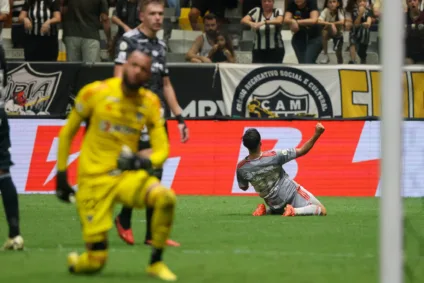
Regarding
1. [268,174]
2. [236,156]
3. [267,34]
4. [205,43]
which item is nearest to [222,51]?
[205,43]

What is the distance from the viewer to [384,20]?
22.5ft

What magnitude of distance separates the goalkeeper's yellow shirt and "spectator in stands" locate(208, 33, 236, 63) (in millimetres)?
11136

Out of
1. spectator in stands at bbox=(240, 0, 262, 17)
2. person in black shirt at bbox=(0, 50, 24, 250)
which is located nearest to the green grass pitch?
person in black shirt at bbox=(0, 50, 24, 250)

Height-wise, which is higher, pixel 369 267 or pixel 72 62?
pixel 72 62

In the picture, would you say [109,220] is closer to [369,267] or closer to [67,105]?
[369,267]

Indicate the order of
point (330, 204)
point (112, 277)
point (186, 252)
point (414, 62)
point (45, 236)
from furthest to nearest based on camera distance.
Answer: point (414, 62)
point (330, 204)
point (45, 236)
point (186, 252)
point (112, 277)

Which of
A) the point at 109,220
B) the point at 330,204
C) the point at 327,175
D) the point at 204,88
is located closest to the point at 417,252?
the point at 109,220

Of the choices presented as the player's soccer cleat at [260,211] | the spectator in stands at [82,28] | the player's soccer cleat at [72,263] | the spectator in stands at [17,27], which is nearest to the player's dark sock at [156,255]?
the player's soccer cleat at [72,263]

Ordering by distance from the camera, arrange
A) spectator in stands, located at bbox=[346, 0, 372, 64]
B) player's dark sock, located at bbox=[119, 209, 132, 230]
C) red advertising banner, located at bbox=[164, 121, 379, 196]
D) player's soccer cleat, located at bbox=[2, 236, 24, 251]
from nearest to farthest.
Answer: player's soccer cleat, located at bbox=[2, 236, 24, 251]
player's dark sock, located at bbox=[119, 209, 132, 230]
red advertising banner, located at bbox=[164, 121, 379, 196]
spectator in stands, located at bbox=[346, 0, 372, 64]

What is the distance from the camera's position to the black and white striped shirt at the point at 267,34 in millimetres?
19609

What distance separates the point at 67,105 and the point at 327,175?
4.37m

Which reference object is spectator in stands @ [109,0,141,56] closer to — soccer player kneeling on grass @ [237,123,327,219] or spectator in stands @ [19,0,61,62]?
spectator in stands @ [19,0,61,62]

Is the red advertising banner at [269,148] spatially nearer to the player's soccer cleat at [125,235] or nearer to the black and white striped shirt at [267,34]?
the black and white striped shirt at [267,34]

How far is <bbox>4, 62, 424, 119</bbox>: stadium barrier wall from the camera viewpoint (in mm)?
19031
